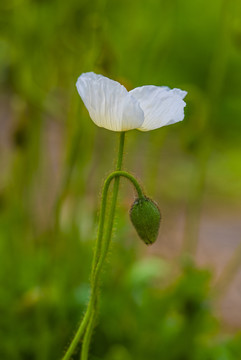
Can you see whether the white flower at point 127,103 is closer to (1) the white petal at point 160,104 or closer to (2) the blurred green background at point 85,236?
(1) the white petal at point 160,104

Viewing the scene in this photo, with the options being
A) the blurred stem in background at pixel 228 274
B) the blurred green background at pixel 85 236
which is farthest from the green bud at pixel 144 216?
the blurred stem in background at pixel 228 274

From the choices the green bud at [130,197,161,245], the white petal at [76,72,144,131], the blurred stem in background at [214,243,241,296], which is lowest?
the blurred stem in background at [214,243,241,296]

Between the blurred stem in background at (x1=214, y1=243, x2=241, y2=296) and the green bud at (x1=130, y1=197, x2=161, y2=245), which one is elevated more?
the green bud at (x1=130, y1=197, x2=161, y2=245)

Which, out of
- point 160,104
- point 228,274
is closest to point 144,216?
point 160,104

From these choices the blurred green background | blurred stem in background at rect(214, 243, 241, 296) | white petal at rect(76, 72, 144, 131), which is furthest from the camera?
blurred stem in background at rect(214, 243, 241, 296)

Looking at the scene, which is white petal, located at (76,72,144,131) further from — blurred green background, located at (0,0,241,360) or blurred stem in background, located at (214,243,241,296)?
blurred stem in background, located at (214,243,241,296)

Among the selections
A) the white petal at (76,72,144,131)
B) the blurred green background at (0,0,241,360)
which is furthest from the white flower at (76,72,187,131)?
the blurred green background at (0,0,241,360)

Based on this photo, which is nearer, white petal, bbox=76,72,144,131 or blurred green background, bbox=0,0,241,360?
white petal, bbox=76,72,144,131

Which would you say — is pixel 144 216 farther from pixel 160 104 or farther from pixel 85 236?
pixel 85 236
